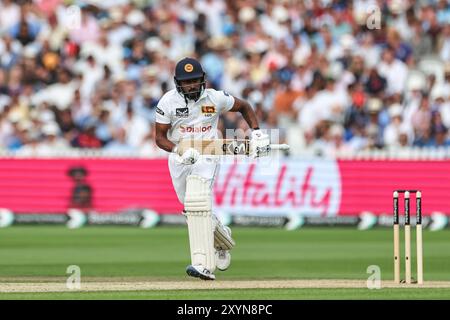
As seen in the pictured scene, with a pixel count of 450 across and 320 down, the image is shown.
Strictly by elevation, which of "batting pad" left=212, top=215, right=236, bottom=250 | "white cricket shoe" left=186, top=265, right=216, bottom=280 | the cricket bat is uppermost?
the cricket bat

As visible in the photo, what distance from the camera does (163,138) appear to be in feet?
40.0

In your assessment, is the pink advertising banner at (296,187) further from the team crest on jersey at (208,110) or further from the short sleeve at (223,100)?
the team crest on jersey at (208,110)

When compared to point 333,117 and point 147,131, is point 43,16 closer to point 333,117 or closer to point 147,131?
point 147,131

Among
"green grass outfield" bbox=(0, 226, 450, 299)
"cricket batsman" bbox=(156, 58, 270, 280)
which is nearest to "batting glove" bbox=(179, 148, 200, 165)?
"cricket batsman" bbox=(156, 58, 270, 280)

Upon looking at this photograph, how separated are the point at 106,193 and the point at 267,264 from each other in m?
6.62

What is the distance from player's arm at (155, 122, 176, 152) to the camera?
12.1m

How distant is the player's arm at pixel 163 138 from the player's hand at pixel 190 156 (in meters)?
0.21

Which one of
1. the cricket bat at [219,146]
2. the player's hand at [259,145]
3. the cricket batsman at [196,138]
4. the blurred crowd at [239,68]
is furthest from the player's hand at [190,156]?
the blurred crowd at [239,68]

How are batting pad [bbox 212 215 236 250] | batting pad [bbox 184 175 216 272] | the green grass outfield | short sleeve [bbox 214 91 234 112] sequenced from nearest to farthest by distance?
1. the green grass outfield
2. batting pad [bbox 184 175 216 272]
3. short sleeve [bbox 214 91 234 112]
4. batting pad [bbox 212 215 236 250]

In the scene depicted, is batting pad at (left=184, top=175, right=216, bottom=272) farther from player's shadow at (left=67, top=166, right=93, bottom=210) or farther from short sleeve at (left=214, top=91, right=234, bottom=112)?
player's shadow at (left=67, top=166, right=93, bottom=210)

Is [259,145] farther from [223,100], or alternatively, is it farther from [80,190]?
[80,190]

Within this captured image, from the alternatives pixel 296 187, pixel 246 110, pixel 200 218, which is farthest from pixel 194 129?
pixel 296 187

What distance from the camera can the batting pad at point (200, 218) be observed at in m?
12.0

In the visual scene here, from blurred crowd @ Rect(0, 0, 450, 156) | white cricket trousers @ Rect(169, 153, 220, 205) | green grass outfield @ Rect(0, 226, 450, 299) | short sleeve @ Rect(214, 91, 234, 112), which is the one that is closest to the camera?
green grass outfield @ Rect(0, 226, 450, 299)
